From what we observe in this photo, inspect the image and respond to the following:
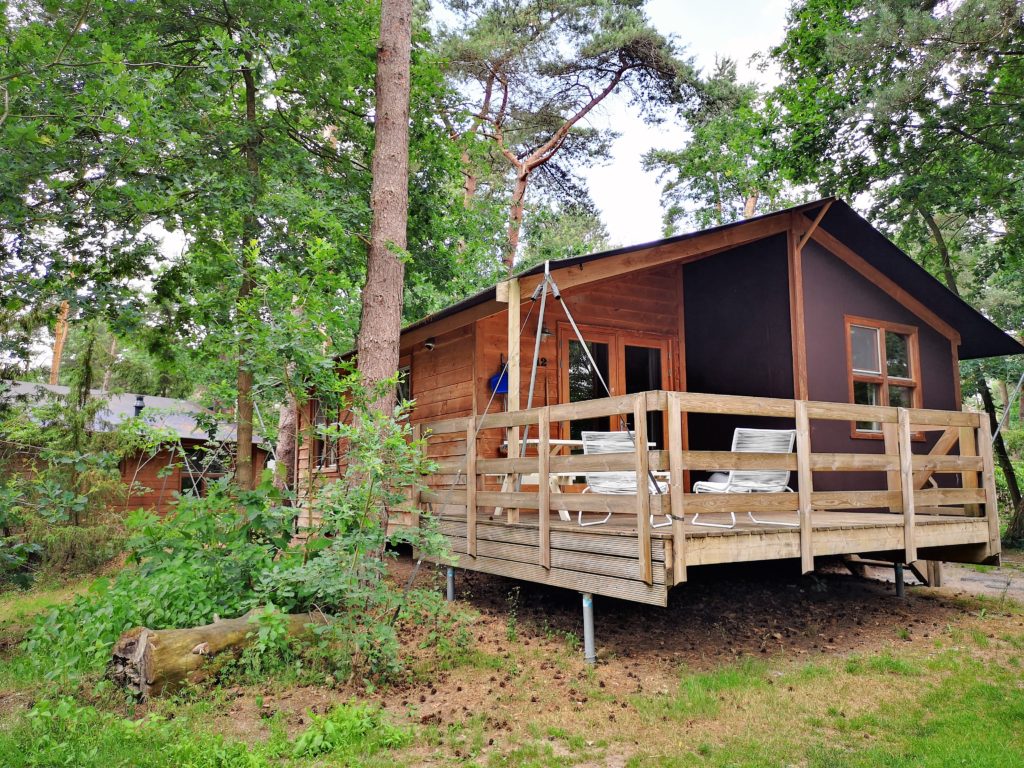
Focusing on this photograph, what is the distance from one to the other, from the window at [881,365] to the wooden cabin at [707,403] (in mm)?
26

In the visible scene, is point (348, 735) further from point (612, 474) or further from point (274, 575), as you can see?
point (612, 474)

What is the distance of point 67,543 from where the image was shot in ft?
30.4

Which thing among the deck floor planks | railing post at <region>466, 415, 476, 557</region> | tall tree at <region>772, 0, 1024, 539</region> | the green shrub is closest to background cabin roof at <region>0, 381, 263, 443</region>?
the green shrub

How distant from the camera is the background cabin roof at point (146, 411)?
5.14 m

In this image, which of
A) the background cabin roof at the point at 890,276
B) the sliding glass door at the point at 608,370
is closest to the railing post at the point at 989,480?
the background cabin roof at the point at 890,276

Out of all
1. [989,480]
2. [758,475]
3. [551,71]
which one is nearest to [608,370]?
[758,475]

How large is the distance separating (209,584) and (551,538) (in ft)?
8.08

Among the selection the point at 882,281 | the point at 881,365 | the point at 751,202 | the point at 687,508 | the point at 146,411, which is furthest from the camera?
the point at 751,202

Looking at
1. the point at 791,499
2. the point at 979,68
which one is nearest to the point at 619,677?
the point at 791,499

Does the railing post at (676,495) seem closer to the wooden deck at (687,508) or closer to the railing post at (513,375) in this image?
the wooden deck at (687,508)

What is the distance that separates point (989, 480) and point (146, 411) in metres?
7.20

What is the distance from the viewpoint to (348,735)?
3.46m

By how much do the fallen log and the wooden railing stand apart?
181 centimetres

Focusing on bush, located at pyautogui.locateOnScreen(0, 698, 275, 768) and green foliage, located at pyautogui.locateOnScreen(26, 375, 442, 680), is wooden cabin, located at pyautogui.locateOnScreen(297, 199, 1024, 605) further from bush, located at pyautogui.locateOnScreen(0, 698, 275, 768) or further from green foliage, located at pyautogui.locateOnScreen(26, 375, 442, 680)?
bush, located at pyautogui.locateOnScreen(0, 698, 275, 768)
